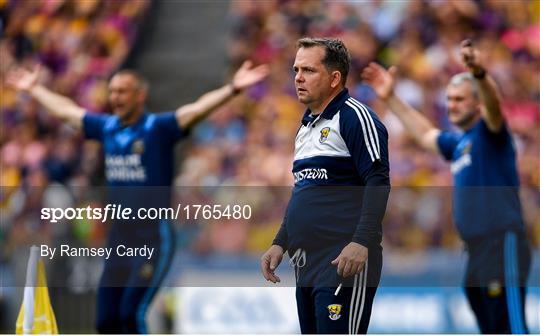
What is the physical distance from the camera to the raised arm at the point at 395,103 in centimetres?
866

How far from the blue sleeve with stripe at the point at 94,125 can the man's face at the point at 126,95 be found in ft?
0.80

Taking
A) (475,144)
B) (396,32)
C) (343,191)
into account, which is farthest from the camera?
(396,32)

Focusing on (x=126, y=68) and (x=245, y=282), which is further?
(x=126, y=68)

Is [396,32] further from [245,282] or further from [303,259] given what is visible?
[303,259]

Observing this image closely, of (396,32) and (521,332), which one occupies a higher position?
(396,32)

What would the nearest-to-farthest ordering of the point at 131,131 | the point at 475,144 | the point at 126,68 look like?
the point at 475,144, the point at 131,131, the point at 126,68

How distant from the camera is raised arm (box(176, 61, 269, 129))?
906 cm

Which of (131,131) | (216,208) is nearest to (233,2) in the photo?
(216,208)

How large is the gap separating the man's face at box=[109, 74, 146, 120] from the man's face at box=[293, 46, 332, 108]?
3606mm

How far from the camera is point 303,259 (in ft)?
19.1

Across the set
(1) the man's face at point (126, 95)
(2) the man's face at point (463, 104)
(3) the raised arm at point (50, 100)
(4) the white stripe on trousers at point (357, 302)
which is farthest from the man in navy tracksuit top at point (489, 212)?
(3) the raised arm at point (50, 100)

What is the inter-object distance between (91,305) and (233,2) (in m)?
5.62

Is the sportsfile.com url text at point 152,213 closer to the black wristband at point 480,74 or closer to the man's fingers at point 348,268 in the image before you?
the black wristband at point 480,74

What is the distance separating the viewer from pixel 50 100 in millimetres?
9719
